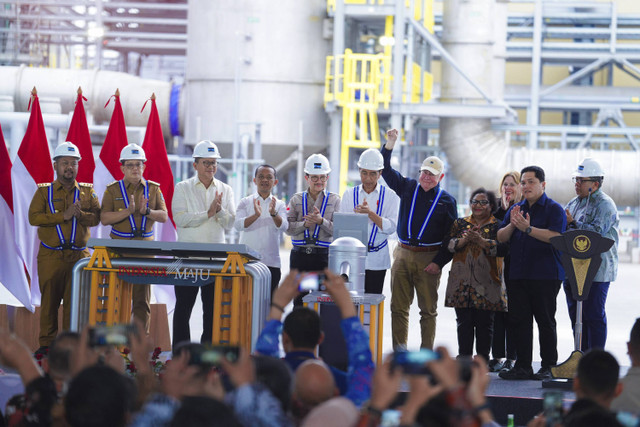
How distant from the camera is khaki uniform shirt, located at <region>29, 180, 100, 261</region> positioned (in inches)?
269

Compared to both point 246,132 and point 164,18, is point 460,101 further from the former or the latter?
point 164,18

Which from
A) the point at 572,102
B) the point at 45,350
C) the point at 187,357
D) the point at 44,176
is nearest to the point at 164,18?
the point at 572,102

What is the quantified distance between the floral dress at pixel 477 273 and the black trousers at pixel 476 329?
7cm

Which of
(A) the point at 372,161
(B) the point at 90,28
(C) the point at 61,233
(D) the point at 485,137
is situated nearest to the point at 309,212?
(A) the point at 372,161

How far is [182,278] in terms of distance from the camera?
5863 millimetres

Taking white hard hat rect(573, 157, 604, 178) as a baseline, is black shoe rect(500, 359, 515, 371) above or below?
below

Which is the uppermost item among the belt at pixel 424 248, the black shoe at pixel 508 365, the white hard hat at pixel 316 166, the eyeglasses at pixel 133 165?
the white hard hat at pixel 316 166

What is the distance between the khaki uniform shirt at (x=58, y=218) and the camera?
6.84 m

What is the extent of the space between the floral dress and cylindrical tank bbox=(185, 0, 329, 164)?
10.6 m

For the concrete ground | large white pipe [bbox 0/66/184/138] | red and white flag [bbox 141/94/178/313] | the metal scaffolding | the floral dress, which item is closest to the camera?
the floral dress

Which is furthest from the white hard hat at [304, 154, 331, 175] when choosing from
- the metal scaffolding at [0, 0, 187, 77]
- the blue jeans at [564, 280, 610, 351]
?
the metal scaffolding at [0, 0, 187, 77]

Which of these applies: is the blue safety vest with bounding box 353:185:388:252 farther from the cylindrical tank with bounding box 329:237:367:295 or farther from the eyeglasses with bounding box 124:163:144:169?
the eyeglasses with bounding box 124:163:144:169

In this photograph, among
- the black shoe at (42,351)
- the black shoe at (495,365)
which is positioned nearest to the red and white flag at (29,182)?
the black shoe at (42,351)

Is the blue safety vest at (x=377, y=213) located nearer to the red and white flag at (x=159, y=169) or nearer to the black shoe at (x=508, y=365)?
the black shoe at (x=508, y=365)
